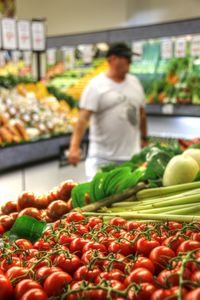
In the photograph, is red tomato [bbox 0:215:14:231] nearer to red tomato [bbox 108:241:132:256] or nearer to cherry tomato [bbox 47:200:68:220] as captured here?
cherry tomato [bbox 47:200:68:220]

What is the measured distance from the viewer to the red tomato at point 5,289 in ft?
4.05

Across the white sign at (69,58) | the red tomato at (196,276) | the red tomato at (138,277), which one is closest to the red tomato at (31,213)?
the red tomato at (138,277)

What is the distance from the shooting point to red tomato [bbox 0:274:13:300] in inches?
48.6

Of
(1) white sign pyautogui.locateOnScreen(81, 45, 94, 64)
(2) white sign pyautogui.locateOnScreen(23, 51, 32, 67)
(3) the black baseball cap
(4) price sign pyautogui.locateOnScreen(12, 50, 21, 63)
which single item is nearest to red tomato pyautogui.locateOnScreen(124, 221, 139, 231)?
(3) the black baseball cap

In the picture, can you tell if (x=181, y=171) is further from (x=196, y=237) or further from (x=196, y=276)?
(x=196, y=276)

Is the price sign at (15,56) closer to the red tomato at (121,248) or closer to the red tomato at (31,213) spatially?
the red tomato at (31,213)

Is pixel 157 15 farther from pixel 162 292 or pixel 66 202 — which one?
pixel 162 292

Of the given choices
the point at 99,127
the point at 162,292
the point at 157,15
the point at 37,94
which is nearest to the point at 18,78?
the point at 37,94

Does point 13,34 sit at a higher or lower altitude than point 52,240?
higher

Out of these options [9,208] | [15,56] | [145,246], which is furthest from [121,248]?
[15,56]

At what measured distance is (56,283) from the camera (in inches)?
49.2

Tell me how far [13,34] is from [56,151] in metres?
1.68

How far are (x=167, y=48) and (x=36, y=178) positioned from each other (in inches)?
106

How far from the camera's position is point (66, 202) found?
239 cm
